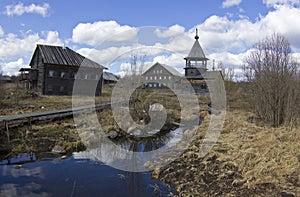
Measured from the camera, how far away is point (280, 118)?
12820 millimetres

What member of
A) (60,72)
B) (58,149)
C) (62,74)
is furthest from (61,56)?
(58,149)

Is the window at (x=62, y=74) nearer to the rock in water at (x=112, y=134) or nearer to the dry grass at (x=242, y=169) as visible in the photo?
the rock in water at (x=112, y=134)

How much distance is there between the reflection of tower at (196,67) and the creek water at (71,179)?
1238 inches

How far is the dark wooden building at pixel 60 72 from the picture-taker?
1166 inches

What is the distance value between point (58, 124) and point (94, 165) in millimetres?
5912

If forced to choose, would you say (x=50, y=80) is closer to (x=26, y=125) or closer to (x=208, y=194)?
(x=26, y=125)

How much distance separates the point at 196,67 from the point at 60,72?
71.5 feet

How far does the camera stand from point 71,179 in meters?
7.53

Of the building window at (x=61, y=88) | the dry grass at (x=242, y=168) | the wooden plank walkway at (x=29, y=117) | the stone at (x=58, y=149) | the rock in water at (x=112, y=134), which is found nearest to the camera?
the dry grass at (x=242, y=168)

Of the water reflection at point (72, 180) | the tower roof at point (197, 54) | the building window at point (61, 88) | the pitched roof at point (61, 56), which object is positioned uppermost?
the tower roof at point (197, 54)

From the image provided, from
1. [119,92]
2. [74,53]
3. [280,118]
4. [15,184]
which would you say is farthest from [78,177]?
[74,53]

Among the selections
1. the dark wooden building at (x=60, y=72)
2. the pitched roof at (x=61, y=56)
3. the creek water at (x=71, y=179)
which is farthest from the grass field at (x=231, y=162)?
the pitched roof at (x=61, y=56)

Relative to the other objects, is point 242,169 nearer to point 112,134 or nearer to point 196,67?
point 112,134

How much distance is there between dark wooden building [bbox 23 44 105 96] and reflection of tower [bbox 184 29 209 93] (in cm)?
1506
